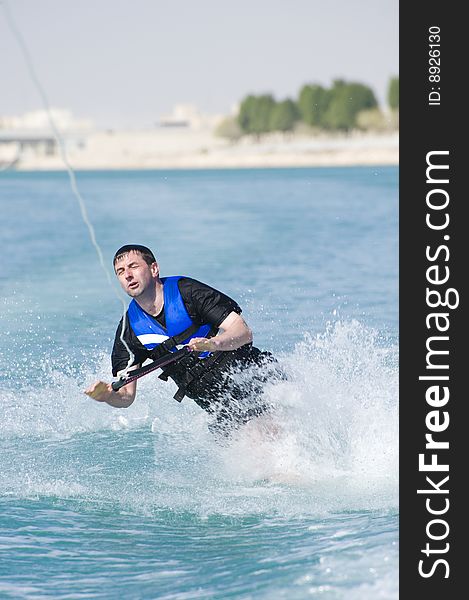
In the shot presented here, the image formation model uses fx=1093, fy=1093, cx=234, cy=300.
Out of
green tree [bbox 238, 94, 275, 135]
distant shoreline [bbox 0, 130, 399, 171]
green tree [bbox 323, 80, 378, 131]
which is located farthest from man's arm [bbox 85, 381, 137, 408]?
green tree [bbox 238, 94, 275, 135]

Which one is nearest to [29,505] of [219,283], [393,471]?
[393,471]

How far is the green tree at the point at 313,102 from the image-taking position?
94062 mm

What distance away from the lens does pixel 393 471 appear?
19.2 feet

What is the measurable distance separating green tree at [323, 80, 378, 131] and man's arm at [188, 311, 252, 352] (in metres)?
86.2

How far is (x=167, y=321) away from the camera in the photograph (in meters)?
5.59

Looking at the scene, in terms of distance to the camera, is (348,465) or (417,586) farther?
(348,465)

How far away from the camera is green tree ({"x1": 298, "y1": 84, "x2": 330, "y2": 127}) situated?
94.1 meters

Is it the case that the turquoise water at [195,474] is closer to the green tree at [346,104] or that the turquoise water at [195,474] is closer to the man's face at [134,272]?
the man's face at [134,272]

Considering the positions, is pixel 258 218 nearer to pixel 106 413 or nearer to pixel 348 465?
pixel 106 413

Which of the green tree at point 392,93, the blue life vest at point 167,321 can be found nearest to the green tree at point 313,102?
the green tree at point 392,93

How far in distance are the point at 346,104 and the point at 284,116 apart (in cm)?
790

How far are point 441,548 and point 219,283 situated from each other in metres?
10.7

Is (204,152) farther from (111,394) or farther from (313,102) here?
(111,394)

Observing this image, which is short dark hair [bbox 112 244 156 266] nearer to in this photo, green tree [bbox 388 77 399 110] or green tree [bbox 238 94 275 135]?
green tree [bbox 388 77 399 110]
